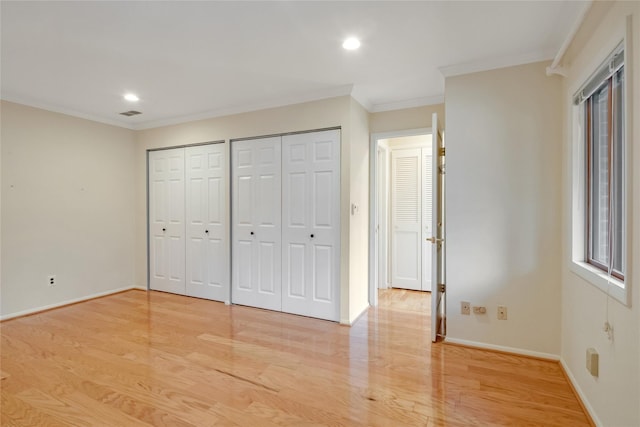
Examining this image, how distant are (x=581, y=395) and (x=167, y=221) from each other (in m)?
4.76

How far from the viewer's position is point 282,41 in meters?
2.40

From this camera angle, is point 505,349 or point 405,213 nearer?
point 505,349

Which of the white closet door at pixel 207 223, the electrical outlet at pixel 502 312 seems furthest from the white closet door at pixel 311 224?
the electrical outlet at pixel 502 312

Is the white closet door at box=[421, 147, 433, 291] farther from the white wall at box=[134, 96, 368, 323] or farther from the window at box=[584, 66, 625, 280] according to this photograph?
the window at box=[584, 66, 625, 280]

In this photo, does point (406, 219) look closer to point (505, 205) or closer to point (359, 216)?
point (359, 216)

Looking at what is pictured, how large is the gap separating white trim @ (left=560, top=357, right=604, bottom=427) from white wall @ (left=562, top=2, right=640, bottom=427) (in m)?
0.01

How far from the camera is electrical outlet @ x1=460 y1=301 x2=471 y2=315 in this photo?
2.81 meters

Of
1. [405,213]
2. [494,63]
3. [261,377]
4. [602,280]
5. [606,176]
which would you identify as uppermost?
[494,63]

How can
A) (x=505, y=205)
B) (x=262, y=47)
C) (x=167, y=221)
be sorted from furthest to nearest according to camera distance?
1. (x=167, y=221)
2. (x=505, y=205)
3. (x=262, y=47)

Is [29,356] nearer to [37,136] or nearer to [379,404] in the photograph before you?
[37,136]

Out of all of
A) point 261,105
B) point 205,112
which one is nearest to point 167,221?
point 205,112

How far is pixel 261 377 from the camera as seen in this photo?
2332 millimetres

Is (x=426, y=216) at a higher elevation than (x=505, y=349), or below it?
higher

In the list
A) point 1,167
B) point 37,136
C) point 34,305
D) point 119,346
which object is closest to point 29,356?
point 119,346
